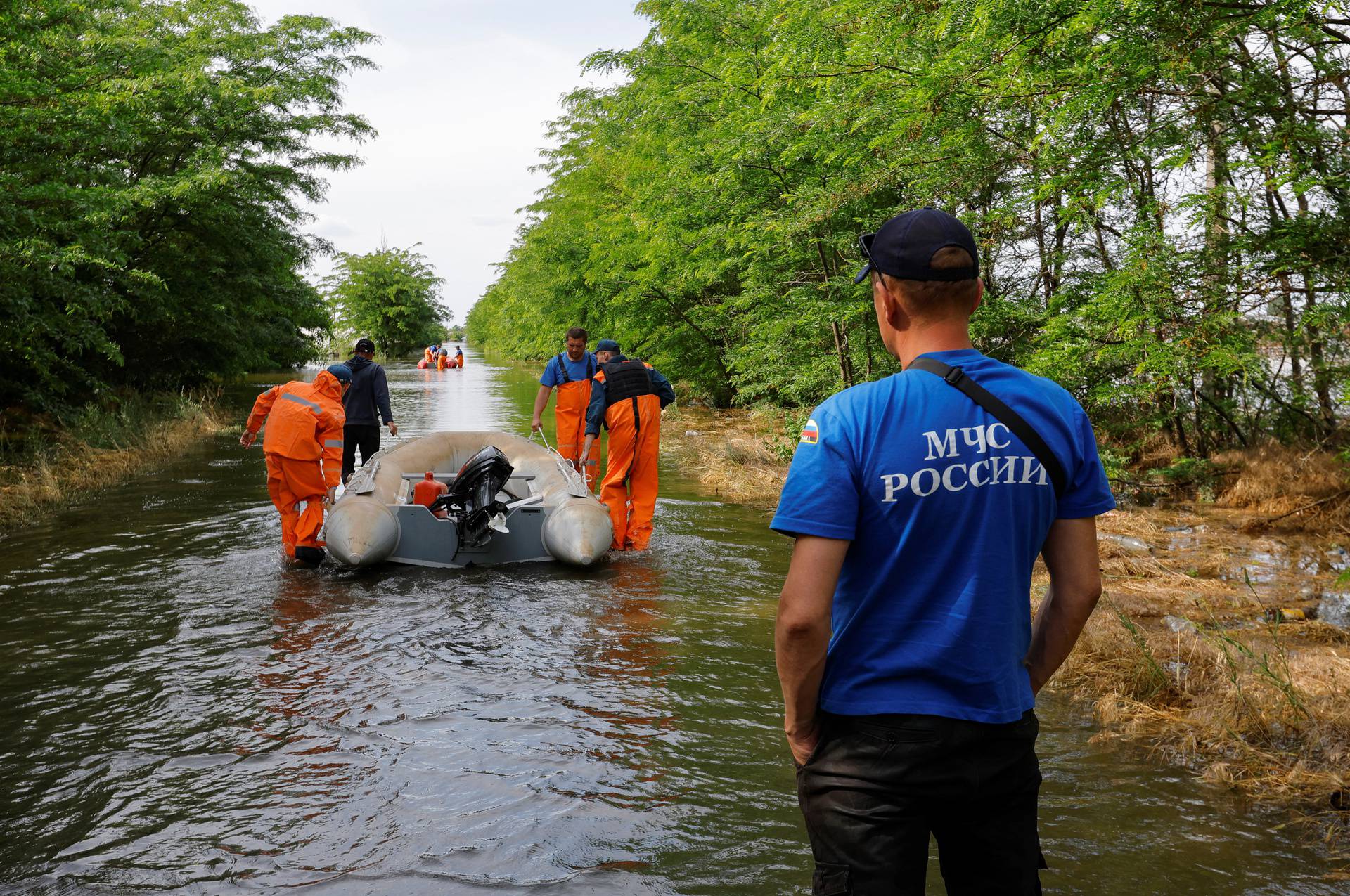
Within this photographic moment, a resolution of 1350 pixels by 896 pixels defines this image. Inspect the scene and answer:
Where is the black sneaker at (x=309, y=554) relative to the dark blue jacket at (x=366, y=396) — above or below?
below

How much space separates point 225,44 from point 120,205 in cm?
675

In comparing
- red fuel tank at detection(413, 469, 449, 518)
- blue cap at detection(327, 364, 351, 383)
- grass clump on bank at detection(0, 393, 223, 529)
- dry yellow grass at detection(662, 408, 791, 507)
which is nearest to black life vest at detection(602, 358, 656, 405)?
red fuel tank at detection(413, 469, 449, 518)

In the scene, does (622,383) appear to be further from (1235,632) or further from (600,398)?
(1235,632)

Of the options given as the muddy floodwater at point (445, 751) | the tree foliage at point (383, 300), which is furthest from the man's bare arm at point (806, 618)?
the tree foliage at point (383, 300)

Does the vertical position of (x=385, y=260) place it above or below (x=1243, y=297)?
above

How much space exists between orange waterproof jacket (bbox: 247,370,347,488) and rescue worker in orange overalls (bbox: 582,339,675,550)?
85.0 inches

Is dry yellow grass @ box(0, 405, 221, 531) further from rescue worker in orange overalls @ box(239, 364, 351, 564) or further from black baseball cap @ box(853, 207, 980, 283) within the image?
black baseball cap @ box(853, 207, 980, 283)

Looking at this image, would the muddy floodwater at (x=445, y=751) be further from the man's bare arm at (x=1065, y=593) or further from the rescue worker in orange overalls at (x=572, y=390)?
the rescue worker in orange overalls at (x=572, y=390)

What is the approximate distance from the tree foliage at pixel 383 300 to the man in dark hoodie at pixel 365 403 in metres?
70.3

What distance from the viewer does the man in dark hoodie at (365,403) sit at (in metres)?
10.3

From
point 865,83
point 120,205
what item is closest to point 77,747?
point 865,83

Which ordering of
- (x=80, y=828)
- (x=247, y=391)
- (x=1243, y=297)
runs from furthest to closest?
1. (x=247, y=391)
2. (x=1243, y=297)
3. (x=80, y=828)

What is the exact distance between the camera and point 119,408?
56.4 feet

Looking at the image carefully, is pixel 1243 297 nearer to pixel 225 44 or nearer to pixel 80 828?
pixel 80 828
